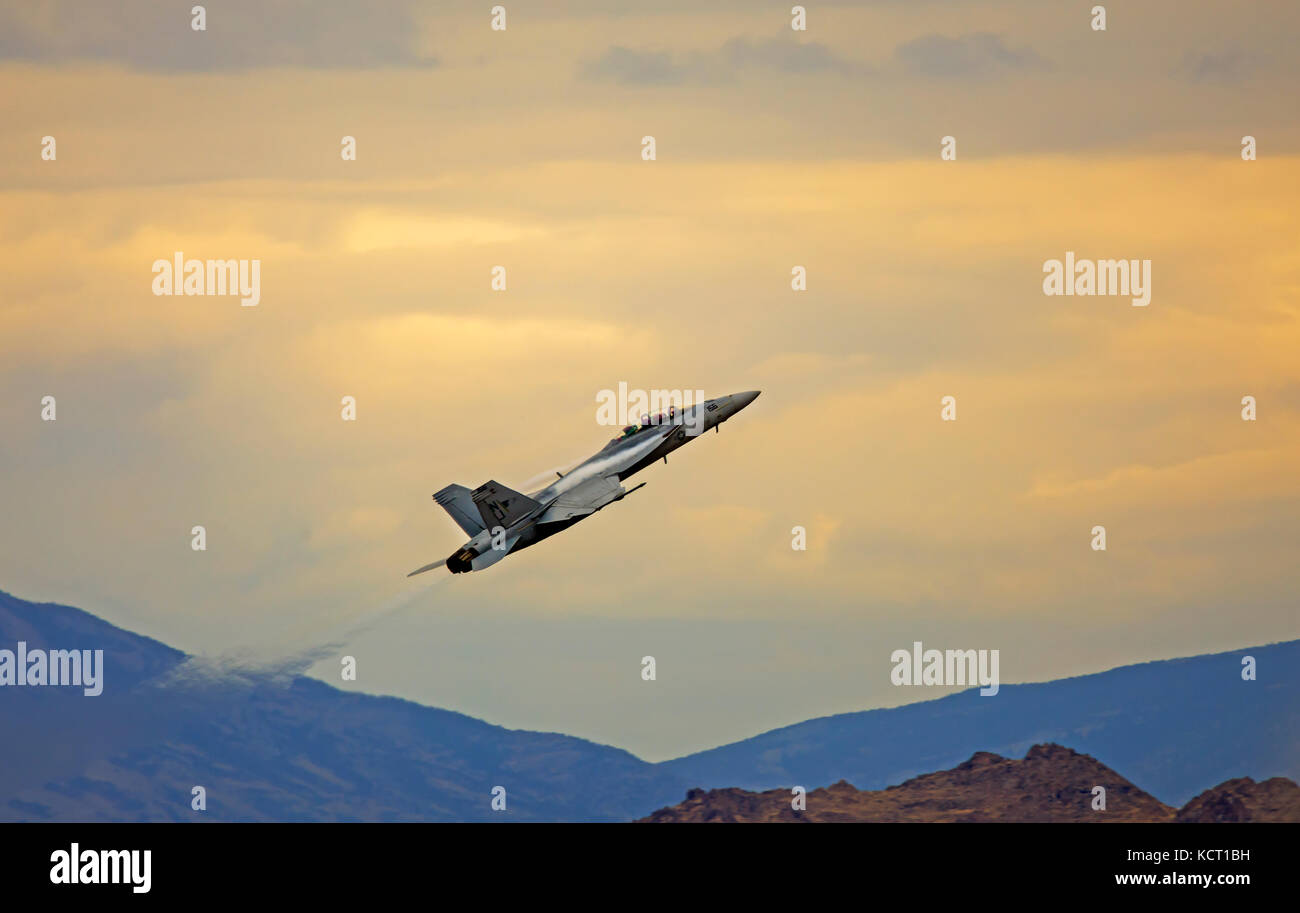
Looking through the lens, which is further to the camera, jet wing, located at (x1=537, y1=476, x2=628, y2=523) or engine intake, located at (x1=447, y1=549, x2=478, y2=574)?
jet wing, located at (x1=537, y1=476, x2=628, y2=523)

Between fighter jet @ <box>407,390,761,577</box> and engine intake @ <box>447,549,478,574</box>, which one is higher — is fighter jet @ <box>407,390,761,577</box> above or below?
above

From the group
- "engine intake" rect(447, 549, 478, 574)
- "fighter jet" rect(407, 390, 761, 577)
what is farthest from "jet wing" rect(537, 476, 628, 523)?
"engine intake" rect(447, 549, 478, 574)

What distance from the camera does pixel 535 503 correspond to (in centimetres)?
12306

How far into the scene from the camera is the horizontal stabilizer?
122125 millimetres

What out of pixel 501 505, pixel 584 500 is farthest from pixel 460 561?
pixel 584 500

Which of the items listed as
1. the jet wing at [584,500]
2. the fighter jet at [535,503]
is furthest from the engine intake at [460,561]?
the jet wing at [584,500]

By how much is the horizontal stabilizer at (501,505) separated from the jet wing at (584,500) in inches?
47.4

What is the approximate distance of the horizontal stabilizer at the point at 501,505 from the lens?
122125 mm

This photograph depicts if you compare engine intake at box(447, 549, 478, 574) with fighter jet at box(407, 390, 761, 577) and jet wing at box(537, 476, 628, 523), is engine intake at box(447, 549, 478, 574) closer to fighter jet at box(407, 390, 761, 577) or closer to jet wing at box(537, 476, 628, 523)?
fighter jet at box(407, 390, 761, 577)

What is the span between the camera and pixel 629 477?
129000 mm

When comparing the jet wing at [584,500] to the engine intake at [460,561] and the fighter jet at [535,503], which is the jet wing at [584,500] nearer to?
the fighter jet at [535,503]
